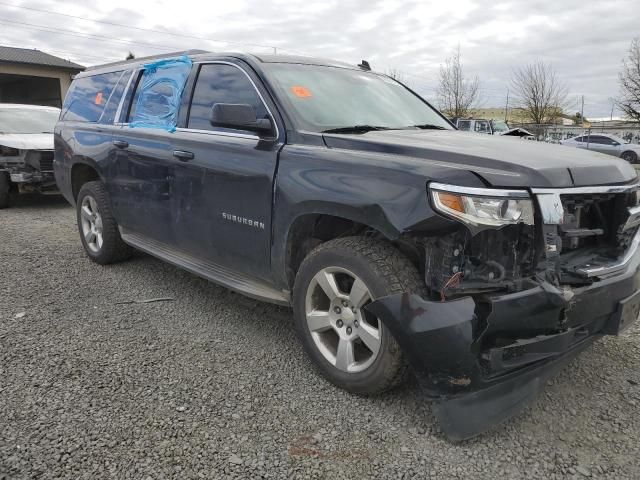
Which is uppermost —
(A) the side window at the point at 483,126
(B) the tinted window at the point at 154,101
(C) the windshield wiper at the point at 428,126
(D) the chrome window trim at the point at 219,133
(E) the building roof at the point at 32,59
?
(E) the building roof at the point at 32,59

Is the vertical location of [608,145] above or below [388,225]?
above

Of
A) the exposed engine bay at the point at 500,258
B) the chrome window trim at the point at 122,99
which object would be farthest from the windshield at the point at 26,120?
the exposed engine bay at the point at 500,258

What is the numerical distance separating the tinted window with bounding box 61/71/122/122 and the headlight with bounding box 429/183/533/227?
146 inches

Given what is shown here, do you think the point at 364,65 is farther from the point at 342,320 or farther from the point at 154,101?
the point at 342,320

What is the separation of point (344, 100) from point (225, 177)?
0.96 metres

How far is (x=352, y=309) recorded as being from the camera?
276cm

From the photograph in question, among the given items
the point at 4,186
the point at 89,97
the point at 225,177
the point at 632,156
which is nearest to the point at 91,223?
the point at 89,97

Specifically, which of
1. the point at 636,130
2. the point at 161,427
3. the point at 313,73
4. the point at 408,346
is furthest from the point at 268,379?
the point at 636,130

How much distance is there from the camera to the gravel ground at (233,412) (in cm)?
230

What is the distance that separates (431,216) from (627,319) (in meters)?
1.32

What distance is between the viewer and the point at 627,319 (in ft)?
9.00

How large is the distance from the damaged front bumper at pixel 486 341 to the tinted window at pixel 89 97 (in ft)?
12.2

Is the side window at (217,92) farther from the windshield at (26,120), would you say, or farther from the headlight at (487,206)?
the windshield at (26,120)

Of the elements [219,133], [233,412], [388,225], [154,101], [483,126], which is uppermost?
[483,126]
